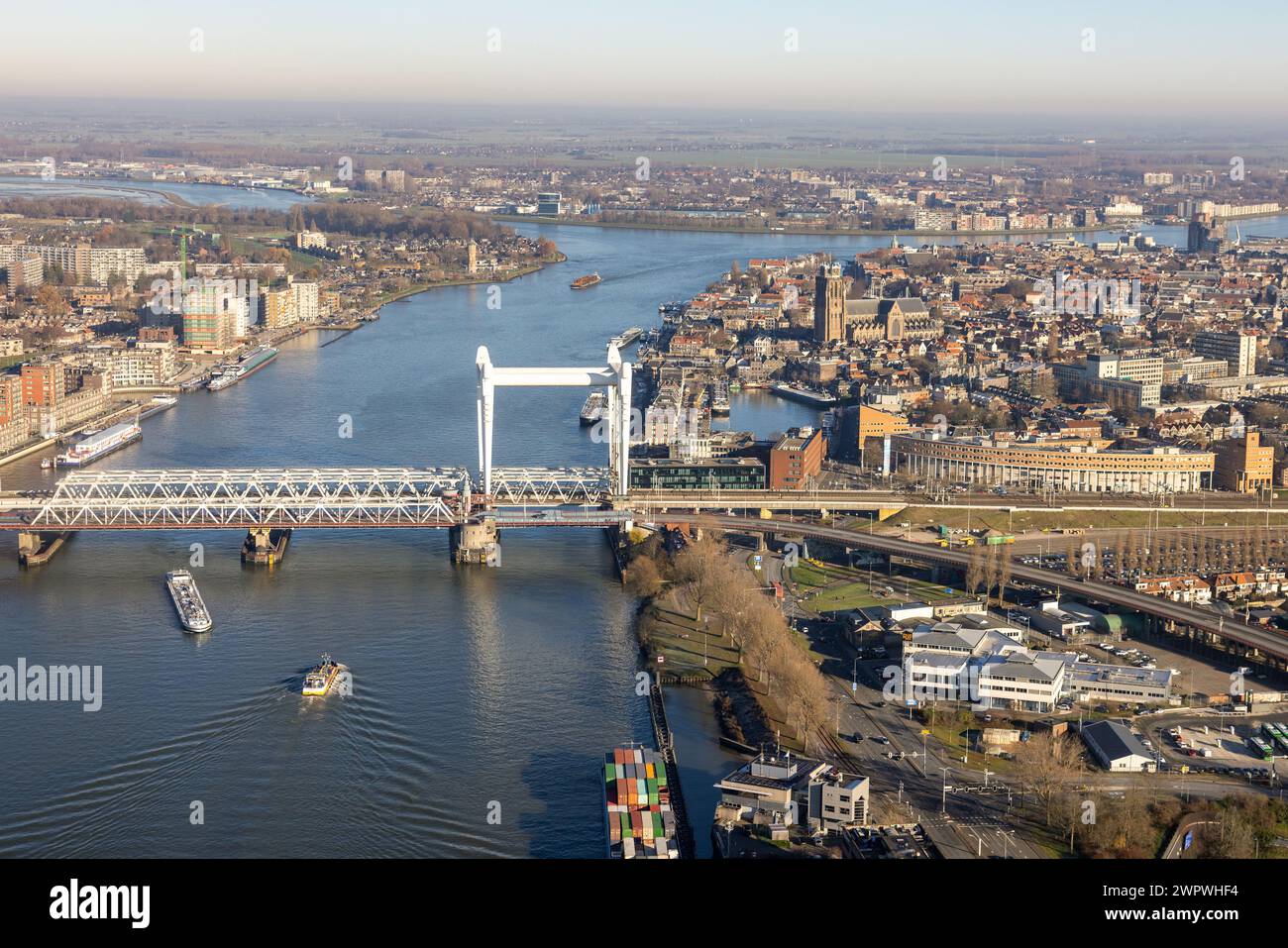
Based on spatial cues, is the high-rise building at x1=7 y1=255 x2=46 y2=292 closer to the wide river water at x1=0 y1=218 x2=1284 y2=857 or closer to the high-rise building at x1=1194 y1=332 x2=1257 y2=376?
the wide river water at x1=0 y1=218 x2=1284 y2=857

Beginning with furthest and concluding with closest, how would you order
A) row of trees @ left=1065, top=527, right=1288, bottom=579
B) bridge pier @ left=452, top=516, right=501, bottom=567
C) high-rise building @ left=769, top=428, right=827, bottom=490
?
1. high-rise building @ left=769, top=428, right=827, bottom=490
2. bridge pier @ left=452, top=516, right=501, bottom=567
3. row of trees @ left=1065, top=527, right=1288, bottom=579

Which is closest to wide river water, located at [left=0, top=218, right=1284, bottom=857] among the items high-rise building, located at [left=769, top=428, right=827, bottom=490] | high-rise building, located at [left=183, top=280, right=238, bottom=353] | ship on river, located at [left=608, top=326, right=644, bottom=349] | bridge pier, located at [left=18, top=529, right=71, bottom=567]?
bridge pier, located at [left=18, top=529, right=71, bottom=567]

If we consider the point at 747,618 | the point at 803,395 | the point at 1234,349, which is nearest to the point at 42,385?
the point at 803,395

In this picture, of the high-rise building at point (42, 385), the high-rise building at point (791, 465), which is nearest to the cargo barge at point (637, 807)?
the high-rise building at point (791, 465)

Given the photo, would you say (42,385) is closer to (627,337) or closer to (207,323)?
(207,323)
